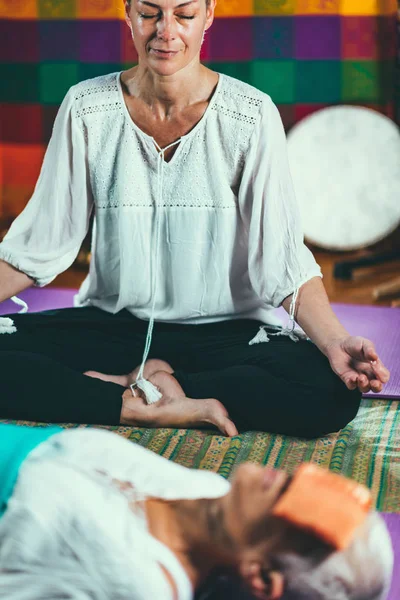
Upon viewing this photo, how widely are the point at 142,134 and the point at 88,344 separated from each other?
47 cm

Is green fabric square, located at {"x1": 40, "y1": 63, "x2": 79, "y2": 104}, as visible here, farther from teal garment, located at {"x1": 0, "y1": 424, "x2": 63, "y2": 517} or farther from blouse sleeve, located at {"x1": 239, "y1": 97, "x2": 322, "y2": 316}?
teal garment, located at {"x1": 0, "y1": 424, "x2": 63, "y2": 517}

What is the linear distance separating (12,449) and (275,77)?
281cm

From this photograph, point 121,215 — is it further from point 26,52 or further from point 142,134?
point 26,52

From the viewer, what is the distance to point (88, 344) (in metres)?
2.20

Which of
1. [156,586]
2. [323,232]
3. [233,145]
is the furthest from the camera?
[323,232]

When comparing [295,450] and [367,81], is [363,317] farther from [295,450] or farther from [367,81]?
[367,81]

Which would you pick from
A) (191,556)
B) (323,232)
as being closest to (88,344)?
(191,556)

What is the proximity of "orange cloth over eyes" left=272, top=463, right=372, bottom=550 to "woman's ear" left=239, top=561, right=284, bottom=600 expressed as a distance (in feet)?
0.20

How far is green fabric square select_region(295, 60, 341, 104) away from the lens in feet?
12.4

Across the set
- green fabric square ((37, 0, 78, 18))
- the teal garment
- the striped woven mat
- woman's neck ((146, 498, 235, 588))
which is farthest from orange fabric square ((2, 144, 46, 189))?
woman's neck ((146, 498, 235, 588))

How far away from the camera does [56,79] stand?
383 centimetres

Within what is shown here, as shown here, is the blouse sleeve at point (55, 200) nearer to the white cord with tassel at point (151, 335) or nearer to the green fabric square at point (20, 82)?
the white cord with tassel at point (151, 335)

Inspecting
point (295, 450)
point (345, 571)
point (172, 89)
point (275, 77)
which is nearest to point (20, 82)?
point (275, 77)

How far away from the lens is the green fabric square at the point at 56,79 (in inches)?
150
